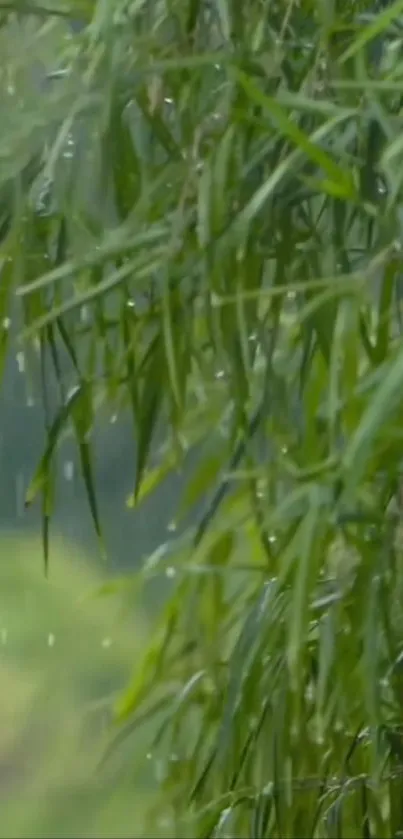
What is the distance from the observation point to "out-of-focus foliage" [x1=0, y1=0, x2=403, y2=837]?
0.52 m

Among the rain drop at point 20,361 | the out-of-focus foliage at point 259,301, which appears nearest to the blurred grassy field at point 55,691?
the rain drop at point 20,361

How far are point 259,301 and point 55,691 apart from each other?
0.56m

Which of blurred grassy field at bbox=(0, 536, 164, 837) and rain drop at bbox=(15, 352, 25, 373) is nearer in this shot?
rain drop at bbox=(15, 352, 25, 373)

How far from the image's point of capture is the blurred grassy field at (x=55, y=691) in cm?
100

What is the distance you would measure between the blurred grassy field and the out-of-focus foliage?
303mm

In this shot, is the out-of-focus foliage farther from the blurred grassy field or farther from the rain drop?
the blurred grassy field

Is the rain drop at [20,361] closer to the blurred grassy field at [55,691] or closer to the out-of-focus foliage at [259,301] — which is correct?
the out-of-focus foliage at [259,301]

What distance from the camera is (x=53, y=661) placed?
102cm

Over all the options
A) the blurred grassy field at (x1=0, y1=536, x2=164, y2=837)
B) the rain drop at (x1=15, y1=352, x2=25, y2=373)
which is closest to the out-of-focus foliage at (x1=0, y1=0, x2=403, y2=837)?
the rain drop at (x1=15, y1=352, x2=25, y2=373)

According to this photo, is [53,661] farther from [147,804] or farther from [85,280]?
[85,280]

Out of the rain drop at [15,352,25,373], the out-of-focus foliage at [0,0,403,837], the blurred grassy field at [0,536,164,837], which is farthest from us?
the blurred grassy field at [0,536,164,837]

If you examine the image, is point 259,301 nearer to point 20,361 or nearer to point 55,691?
point 20,361

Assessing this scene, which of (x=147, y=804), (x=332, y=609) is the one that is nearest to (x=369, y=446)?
(x=332, y=609)

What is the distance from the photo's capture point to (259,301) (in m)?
0.58
